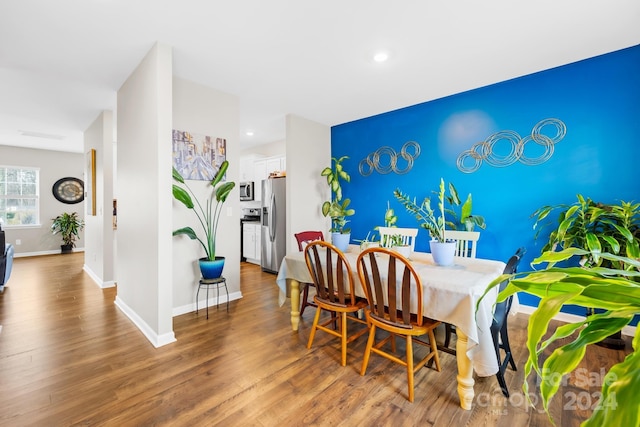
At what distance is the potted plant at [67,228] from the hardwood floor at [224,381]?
485 centimetres

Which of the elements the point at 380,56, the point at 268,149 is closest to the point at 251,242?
the point at 268,149

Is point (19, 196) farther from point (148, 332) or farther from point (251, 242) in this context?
point (148, 332)

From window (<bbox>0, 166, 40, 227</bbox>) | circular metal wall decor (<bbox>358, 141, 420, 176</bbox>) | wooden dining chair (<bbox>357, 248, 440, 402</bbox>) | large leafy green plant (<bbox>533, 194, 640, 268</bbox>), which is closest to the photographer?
wooden dining chair (<bbox>357, 248, 440, 402</bbox>)

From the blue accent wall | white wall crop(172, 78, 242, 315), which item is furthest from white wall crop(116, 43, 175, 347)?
the blue accent wall

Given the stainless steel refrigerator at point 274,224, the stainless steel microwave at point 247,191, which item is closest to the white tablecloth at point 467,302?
the stainless steel refrigerator at point 274,224

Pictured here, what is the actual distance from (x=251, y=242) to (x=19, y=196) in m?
5.70

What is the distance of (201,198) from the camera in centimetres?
335

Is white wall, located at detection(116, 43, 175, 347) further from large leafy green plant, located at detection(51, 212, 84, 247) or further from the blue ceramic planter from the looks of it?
large leafy green plant, located at detection(51, 212, 84, 247)

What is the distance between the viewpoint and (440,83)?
3.40 metres

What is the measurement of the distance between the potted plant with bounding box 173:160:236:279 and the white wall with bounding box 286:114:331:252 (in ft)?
4.03

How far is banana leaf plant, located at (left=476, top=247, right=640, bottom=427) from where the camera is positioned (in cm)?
45

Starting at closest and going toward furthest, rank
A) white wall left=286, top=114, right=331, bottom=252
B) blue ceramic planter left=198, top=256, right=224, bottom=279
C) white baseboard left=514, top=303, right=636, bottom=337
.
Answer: white baseboard left=514, top=303, right=636, bottom=337 < blue ceramic planter left=198, top=256, right=224, bottom=279 < white wall left=286, top=114, right=331, bottom=252

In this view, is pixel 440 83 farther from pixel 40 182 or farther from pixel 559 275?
pixel 40 182

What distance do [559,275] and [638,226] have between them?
3059mm
